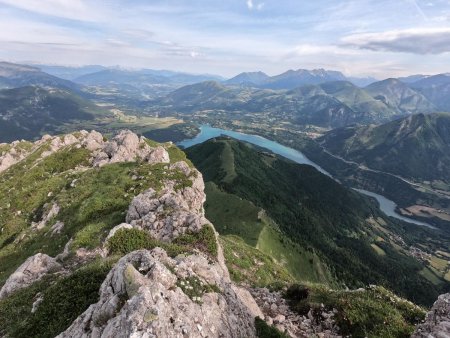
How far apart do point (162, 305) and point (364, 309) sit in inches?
799

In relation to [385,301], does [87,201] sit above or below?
below

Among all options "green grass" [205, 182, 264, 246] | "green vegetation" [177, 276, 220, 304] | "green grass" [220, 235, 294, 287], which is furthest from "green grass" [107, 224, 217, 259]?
"green grass" [205, 182, 264, 246]

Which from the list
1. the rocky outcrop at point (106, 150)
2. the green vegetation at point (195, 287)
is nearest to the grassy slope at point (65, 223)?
the rocky outcrop at point (106, 150)

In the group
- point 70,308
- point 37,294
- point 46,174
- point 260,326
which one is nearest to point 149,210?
point 37,294

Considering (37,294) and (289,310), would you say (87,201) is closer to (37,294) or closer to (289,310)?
(37,294)

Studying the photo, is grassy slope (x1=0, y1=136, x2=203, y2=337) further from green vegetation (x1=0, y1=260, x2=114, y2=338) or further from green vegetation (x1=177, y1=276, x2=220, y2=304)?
green vegetation (x1=177, y1=276, x2=220, y2=304)

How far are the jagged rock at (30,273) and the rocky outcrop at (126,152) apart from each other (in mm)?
46517

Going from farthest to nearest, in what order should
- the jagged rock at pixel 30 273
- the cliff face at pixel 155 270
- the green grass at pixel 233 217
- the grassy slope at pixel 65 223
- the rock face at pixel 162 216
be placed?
the green grass at pixel 233 217 < the rock face at pixel 162 216 < the jagged rock at pixel 30 273 < the grassy slope at pixel 65 223 < the cliff face at pixel 155 270

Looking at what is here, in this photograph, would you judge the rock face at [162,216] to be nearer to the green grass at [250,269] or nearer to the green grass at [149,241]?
the green grass at [149,241]

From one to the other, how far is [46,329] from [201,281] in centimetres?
1188

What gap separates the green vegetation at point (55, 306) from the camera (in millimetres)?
24891

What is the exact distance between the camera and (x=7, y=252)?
56.2m

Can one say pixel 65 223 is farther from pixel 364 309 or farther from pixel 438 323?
pixel 438 323

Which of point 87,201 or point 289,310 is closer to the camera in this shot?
point 289,310
